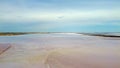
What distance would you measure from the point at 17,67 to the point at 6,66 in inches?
21.9

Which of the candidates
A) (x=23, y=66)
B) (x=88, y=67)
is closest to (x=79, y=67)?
(x=88, y=67)

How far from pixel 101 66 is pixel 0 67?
3929 millimetres

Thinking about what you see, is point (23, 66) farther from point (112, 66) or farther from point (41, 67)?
point (112, 66)

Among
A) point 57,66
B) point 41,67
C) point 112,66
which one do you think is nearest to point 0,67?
point 41,67

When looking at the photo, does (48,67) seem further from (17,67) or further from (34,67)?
(17,67)

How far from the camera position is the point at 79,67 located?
7.85 m

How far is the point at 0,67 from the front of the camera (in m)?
7.90

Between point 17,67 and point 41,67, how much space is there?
93 centimetres

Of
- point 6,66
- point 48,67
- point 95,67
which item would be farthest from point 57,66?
point 6,66

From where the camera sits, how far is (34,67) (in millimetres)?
7758

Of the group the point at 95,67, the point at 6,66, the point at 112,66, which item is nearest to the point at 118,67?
the point at 112,66

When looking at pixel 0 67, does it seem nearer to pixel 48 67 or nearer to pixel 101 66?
pixel 48 67

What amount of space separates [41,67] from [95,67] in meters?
2.06

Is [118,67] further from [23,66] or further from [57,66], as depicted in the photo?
[23,66]
